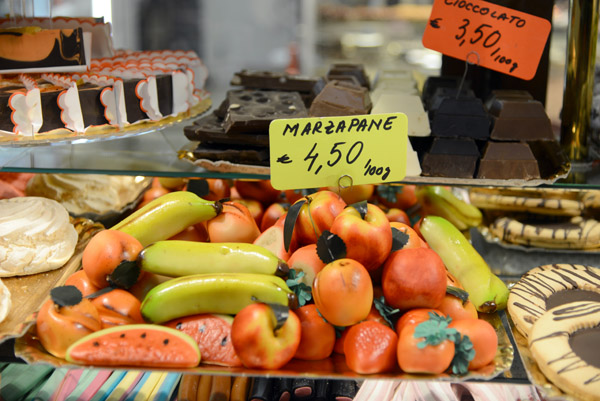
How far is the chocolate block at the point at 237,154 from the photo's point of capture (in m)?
1.40

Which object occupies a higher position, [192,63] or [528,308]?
Answer: [192,63]

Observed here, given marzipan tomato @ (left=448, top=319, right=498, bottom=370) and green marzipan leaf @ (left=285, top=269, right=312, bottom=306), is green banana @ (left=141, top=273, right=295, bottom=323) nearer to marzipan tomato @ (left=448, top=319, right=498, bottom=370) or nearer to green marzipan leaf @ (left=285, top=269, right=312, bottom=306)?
green marzipan leaf @ (left=285, top=269, right=312, bottom=306)

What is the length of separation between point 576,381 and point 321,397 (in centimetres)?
49

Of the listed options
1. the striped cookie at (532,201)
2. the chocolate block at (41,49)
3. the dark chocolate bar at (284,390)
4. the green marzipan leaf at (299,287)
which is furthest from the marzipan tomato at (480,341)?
the chocolate block at (41,49)

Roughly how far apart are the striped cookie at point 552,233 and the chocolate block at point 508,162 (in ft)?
0.80

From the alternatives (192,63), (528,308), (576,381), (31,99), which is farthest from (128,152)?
(576,381)

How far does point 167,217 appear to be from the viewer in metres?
1.29

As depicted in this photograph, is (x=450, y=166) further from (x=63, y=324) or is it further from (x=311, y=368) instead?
(x=63, y=324)

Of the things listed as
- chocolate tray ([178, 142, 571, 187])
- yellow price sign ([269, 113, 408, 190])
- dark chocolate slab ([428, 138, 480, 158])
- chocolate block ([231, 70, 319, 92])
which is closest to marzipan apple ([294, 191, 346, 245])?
yellow price sign ([269, 113, 408, 190])

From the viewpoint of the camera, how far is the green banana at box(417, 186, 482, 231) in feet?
5.33

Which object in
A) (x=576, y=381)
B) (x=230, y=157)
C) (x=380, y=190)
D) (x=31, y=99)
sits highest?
(x=31, y=99)

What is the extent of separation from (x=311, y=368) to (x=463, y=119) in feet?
2.21

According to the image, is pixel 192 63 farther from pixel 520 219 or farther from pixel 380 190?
pixel 520 219

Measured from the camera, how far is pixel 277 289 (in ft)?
3.56
